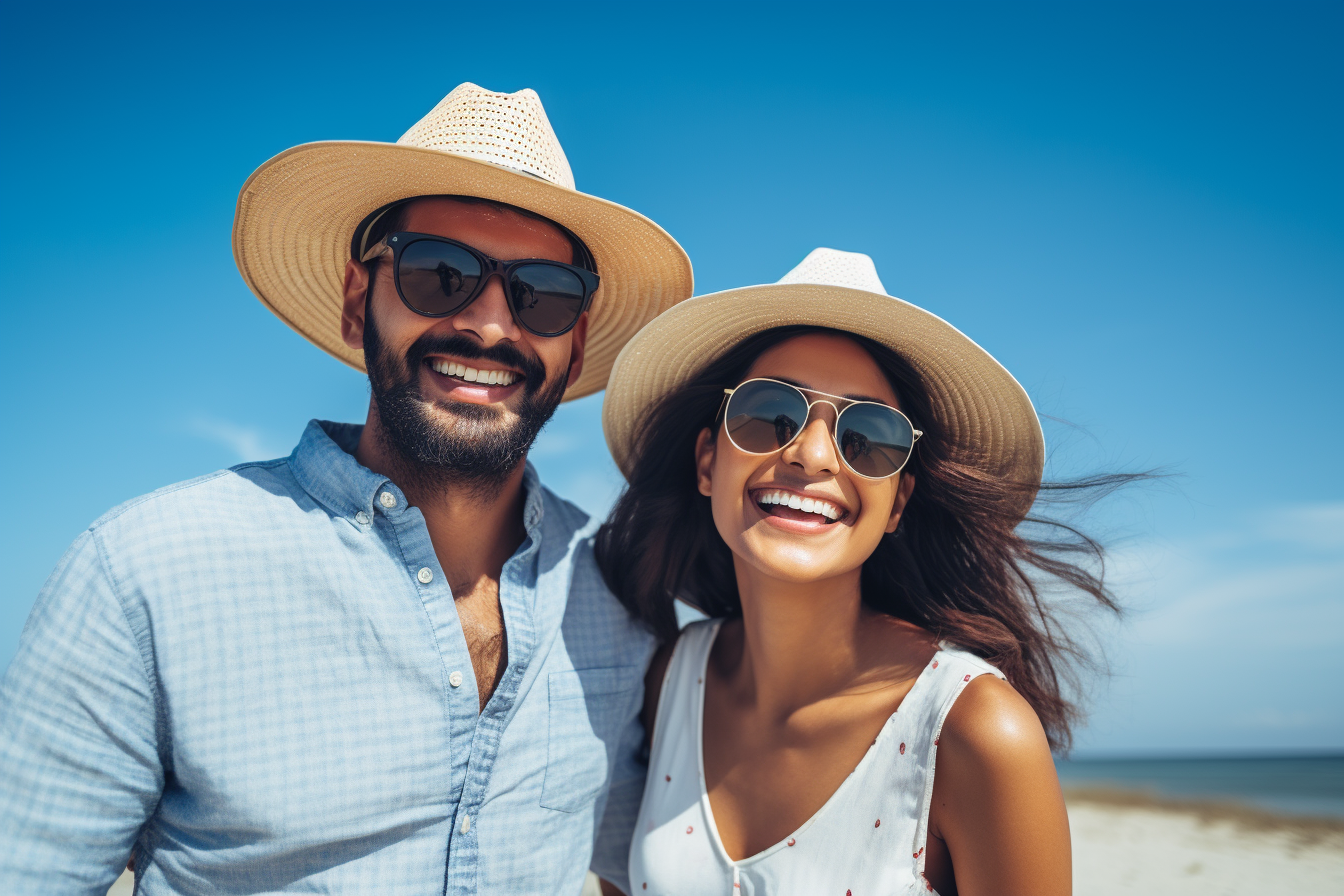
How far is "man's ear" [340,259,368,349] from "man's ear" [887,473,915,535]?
2.32 meters

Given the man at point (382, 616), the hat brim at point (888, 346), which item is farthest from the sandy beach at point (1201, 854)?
the hat brim at point (888, 346)

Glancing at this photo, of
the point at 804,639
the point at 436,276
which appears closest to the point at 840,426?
the point at 804,639

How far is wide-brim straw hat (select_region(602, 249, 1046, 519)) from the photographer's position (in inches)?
115

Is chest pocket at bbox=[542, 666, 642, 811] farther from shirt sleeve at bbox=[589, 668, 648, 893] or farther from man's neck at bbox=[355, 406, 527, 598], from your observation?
man's neck at bbox=[355, 406, 527, 598]

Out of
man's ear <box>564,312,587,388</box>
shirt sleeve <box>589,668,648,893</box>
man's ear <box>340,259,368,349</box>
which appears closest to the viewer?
man's ear <box>340,259,368,349</box>

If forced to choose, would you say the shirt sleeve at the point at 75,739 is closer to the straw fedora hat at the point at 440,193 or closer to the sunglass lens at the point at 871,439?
the straw fedora hat at the point at 440,193

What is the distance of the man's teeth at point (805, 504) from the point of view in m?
2.83

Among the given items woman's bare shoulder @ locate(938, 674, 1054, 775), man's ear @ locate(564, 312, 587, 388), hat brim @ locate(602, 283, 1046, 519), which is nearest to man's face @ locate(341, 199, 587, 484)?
man's ear @ locate(564, 312, 587, 388)

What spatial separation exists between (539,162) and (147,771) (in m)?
2.41

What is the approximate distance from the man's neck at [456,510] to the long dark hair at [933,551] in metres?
0.60

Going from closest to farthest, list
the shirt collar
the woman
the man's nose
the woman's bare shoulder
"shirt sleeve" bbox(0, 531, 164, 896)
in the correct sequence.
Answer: "shirt sleeve" bbox(0, 531, 164, 896), the woman's bare shoulder, the woman, the shirt collar, the man's nose

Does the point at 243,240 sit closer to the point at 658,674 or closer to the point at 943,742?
the point at 658,674

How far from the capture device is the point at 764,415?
292cm

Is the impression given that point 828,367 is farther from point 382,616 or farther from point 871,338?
point 382,616
